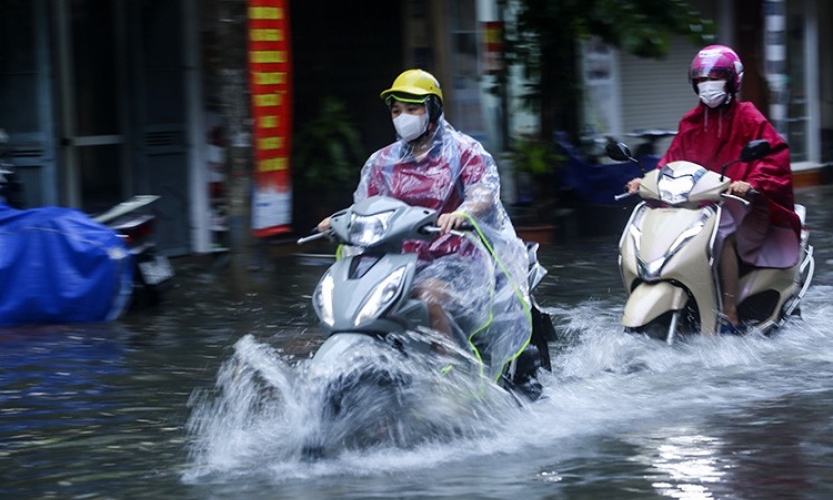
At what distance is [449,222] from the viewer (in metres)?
5.56

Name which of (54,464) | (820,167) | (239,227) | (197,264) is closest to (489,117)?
(197,264)

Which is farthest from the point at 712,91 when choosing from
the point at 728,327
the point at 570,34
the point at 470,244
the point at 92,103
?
the point at 92,103

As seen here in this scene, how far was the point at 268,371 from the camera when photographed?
587 cm

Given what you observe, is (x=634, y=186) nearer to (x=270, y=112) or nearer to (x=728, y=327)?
(x=728, y=327)

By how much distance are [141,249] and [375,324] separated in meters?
4.53

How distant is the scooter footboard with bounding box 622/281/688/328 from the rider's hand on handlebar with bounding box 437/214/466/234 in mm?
1770

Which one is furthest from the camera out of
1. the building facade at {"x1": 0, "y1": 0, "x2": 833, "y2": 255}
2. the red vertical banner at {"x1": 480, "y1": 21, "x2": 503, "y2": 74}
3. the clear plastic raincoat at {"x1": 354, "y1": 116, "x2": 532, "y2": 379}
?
the red vertical banner at {"x1": 480, "y1": 21, "x2": 503, "y2": 74}

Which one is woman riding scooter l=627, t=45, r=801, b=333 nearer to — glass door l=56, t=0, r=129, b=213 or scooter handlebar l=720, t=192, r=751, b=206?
scooter handlebar l=720, t=192, r=751, b=206

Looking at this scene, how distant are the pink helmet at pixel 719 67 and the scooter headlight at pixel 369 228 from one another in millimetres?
2719

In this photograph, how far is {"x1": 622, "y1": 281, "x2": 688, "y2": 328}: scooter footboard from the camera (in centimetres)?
706

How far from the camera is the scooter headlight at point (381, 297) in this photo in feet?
17.4

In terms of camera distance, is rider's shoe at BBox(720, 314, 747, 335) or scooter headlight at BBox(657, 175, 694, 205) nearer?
scooter headlight at BBox(657, 175, 694, 205)

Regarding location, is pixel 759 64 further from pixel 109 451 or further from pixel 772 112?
pixel 109 451

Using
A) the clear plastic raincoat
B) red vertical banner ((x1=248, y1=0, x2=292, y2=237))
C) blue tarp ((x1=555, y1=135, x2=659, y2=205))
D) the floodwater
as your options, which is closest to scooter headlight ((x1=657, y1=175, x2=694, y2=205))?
the floodwater
